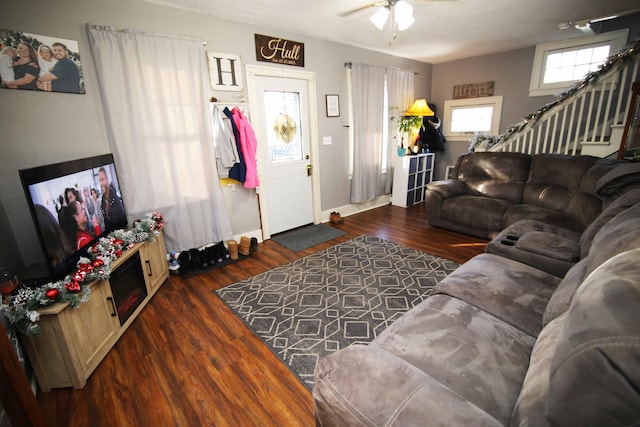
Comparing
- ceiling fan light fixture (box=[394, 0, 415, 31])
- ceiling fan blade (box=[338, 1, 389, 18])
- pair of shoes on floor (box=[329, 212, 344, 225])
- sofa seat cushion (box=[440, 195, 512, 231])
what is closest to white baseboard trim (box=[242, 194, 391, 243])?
pair of shoes on floor (box=[329, 212, 344, 225])

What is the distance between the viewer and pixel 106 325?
1.90 m

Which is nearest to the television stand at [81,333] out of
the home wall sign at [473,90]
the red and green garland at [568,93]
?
the red and green garland at [568,93]

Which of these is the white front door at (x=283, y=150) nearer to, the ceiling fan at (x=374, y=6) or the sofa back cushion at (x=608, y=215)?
A: the ceiling fan at (x=374, y=6)

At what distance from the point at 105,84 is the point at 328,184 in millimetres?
2819

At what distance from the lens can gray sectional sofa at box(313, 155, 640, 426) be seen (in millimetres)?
505

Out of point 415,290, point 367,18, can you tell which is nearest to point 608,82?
point 367,18

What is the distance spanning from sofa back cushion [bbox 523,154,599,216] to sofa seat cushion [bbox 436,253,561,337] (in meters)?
1.96

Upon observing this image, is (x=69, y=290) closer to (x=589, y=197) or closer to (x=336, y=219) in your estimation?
(x=336, y=219)

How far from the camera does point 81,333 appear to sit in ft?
5.52

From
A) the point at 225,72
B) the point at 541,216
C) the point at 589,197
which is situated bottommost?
the point at 541,216

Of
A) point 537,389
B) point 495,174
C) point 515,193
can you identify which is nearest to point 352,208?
point 495,174

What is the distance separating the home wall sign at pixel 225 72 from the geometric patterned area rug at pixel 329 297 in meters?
2.04

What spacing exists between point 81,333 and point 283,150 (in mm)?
2757

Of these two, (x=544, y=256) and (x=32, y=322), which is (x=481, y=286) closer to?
(x=544, y=256)
